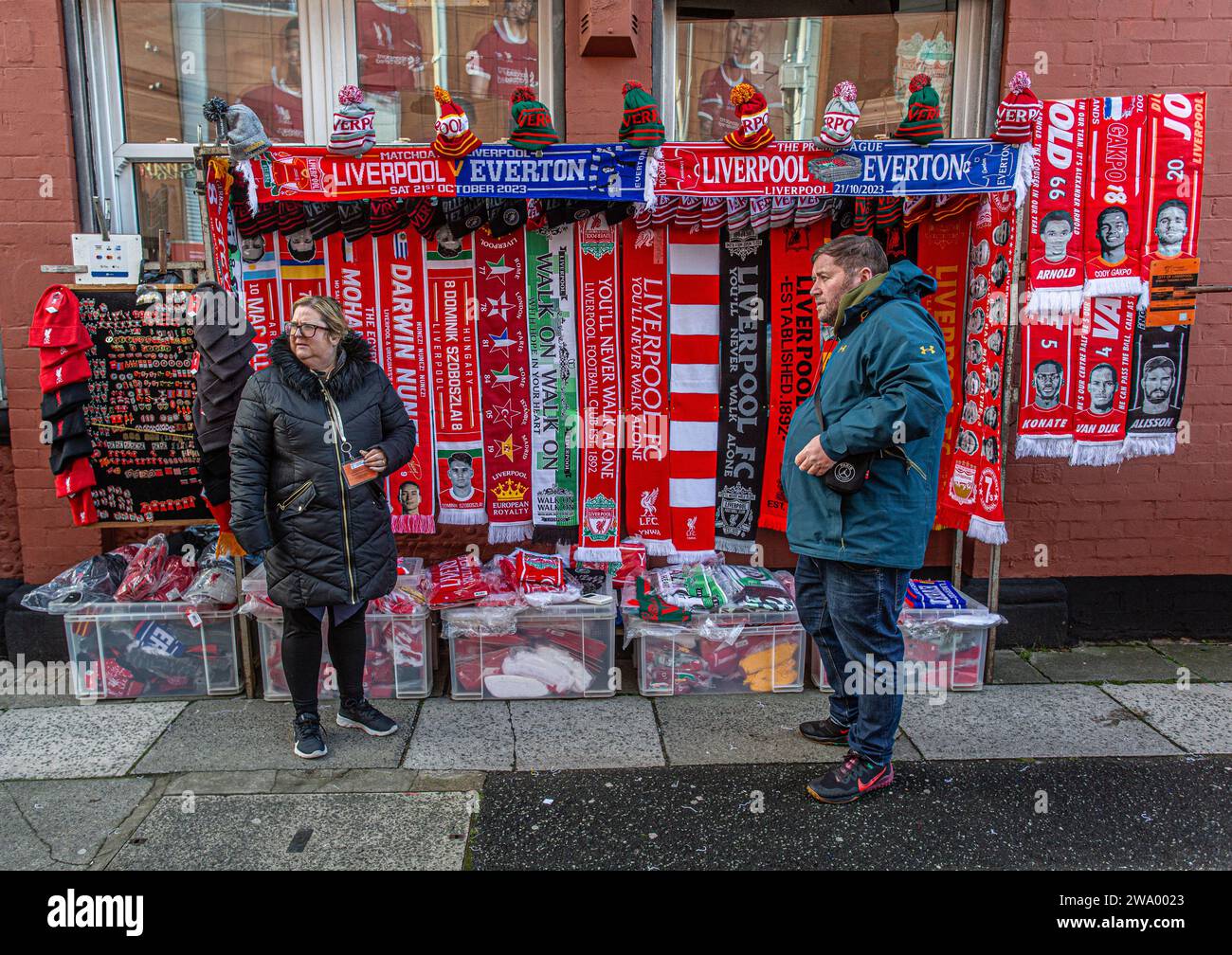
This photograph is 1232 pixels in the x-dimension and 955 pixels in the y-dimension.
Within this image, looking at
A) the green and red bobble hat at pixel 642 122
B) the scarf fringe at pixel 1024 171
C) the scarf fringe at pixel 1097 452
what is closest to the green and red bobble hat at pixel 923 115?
the scarf fringe at pixel 1024 171

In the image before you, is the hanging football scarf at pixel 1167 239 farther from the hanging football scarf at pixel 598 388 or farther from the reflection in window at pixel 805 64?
the hanging football scarf at pixel 598 388

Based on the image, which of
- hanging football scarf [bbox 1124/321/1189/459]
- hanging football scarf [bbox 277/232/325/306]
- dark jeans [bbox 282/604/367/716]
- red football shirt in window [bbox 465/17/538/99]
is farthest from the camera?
red football shirt in window [bbox 465/17/538/99]

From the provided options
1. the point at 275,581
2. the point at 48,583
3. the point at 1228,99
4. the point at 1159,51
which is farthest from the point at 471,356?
the point at 1228,99

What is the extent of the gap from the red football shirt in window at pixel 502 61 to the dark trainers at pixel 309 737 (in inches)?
132

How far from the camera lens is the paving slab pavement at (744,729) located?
3.73 m

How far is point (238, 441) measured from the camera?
3.43 meters

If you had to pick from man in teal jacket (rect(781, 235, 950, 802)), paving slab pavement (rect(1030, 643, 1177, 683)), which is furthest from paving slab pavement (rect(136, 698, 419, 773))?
paving slab pavement (rect(1030, 643, 1177, 683))

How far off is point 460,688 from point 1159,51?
4.83 meters

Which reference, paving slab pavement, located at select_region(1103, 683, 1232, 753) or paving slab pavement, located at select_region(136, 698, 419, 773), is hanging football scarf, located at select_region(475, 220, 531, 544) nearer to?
paving slab pavement, located at select_region(136, 698, 419, 773)

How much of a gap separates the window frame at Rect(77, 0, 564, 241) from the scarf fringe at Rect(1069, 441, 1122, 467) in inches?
127

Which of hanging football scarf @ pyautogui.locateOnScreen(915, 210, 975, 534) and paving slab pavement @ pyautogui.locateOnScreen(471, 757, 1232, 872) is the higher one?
hanging football scarf @ pyautogui.locateOnScreen(915, 210, 975, 534)

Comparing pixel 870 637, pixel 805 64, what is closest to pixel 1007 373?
pixel 870 637

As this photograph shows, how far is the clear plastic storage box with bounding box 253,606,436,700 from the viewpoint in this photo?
414 centimetres

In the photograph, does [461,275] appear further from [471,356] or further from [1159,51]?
[1159,51]
